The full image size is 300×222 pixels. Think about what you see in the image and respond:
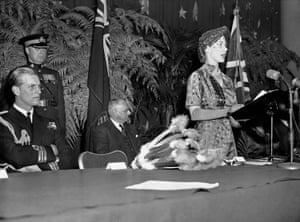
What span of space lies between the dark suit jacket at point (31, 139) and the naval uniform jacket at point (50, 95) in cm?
59

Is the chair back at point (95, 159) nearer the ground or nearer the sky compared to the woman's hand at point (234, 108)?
nearer the ground

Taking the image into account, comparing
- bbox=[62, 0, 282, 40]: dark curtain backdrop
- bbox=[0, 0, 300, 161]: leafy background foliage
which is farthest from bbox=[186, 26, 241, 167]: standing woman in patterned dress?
bbox=[62, 0, 282, 40]: dark curtain backdrop

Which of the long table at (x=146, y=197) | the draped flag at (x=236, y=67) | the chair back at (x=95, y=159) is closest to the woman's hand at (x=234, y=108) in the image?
the chair back at (x=95, y=159)

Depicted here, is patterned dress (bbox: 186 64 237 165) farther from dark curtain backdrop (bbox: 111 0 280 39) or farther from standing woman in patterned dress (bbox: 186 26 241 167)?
dark curtain backdrop (bbox: 111 0 280 39)

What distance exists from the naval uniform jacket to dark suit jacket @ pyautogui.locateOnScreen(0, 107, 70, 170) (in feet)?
1.93

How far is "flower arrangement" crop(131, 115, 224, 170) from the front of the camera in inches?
74.8

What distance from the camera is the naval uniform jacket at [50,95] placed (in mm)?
3504

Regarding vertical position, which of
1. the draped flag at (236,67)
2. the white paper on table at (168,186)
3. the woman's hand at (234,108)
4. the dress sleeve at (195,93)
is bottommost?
the white paper on table at (168,186)

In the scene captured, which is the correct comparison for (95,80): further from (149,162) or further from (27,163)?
(149,162)

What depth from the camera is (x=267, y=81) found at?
19.0 feet

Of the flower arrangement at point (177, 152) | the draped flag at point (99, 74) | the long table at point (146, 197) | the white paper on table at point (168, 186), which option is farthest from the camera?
the draped flag at point (99, 74)

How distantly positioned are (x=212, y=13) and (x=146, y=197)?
4.84 meters

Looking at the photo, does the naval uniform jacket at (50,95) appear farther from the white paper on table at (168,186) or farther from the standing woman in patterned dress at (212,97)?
the white paper on table at (168,186)

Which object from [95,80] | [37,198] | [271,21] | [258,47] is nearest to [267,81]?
[258,47]
